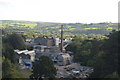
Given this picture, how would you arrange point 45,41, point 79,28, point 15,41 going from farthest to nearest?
1. point 79,28
2. point 45,41
3. point 15,41

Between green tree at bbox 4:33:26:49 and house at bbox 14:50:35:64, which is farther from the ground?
green tree at bbox 4:33:26:49

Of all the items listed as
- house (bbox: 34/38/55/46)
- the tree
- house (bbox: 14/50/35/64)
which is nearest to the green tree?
house (bbox: 14/50/35/64)

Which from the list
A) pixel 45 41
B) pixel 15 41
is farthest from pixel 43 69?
pixel 45 41

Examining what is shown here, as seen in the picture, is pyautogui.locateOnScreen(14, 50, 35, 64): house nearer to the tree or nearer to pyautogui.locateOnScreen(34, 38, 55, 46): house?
the tree

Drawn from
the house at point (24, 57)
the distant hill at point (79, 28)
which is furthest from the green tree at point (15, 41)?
the distant hill at point (79, 28)

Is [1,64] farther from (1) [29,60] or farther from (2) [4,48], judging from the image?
(1) [29,60]

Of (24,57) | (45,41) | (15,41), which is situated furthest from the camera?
(45,41)

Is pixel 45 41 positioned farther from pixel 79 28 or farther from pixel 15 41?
pixel 79 28

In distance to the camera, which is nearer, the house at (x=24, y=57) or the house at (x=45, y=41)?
the house at (x=24, y=57)

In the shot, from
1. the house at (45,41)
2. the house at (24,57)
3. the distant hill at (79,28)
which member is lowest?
the house at (24,57)

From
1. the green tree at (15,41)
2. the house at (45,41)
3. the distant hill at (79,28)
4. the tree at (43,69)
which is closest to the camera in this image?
the tree at (43,69)

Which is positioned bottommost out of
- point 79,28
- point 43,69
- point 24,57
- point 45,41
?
point 24,57

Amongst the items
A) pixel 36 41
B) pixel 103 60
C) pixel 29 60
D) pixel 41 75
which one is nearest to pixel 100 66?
pixel 103 60

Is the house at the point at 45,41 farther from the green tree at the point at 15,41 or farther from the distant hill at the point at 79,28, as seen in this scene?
the distant hill at the point at 79,28
